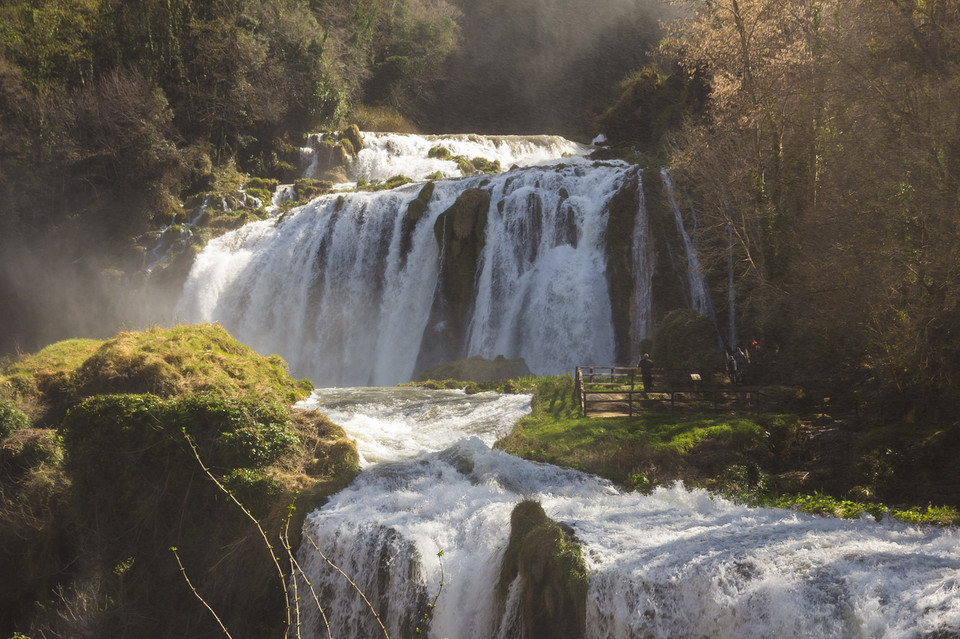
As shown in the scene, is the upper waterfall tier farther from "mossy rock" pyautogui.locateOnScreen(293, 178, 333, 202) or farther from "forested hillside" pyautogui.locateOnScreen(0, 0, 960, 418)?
"mossy rock" pyautogui.locateOnScreen(293, 178, 333, 202)

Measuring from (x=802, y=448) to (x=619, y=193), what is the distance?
16.1 meters

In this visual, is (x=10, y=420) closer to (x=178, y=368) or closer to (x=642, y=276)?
(x=178, y=368)

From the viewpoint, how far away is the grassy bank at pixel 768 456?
1117cm

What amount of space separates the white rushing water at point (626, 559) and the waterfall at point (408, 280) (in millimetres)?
13274

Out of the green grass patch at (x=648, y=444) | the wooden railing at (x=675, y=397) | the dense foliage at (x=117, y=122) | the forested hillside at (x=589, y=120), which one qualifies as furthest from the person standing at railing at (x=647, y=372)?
the dense foliage at (x=117, y=122)

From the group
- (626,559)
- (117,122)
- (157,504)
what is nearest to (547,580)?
(626,559)

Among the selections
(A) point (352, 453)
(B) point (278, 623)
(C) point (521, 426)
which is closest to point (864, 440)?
(C) point (521, 426)

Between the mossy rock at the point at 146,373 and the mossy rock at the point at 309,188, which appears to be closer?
the mossy rock at the point at 146,373

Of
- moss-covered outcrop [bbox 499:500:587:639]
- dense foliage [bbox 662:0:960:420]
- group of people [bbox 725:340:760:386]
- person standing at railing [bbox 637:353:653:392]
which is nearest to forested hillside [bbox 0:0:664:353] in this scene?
person standing at railing [bbox 637:353:653:392]

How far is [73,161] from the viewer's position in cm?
4053

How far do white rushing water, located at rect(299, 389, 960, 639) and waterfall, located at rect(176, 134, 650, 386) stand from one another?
1327 cm

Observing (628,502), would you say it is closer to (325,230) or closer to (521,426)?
(521,426)

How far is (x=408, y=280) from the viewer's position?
31.0 metres

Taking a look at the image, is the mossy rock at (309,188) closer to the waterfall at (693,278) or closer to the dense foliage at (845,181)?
the waterfall at (693,278)
